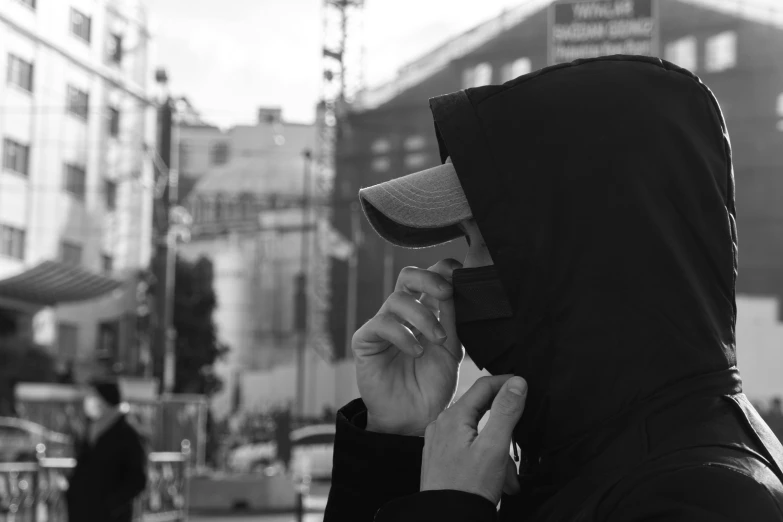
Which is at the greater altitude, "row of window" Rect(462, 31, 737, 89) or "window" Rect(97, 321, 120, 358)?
"row of window" Rect(462, 31, 737, 89)

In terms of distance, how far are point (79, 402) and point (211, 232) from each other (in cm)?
2939

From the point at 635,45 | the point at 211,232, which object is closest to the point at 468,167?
the point at 635,45

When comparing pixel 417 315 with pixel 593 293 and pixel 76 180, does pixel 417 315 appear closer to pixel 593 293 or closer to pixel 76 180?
pixel 593 293

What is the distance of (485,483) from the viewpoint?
130 cm

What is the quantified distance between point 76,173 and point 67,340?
3.65 meters

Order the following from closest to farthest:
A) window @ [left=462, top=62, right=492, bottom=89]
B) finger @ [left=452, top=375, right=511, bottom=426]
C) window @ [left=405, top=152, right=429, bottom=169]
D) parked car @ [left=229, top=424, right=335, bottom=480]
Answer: finger @ [left=452, top=375, right=511, bottom=426], parked car @ [left=229, top=424, right=335, bottom=480], window @ [left=405, top=152, right=429, bottom=169], window @ [left=462, top=62, right=492, bottom=89]

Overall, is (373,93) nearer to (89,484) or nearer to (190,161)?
(190,161)

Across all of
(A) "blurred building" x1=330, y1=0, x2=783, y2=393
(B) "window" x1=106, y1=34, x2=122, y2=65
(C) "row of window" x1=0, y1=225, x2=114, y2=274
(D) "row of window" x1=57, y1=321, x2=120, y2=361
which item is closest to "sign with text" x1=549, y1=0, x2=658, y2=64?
(A) "blurred building" x1=330, y1=0, x2=783, y2=393

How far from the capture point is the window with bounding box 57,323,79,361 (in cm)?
1773

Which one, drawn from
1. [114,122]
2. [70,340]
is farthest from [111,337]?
[114,122]

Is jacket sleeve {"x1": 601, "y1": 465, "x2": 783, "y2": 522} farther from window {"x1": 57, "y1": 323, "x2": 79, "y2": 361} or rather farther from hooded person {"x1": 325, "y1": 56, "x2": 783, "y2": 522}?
window {"x1": 57, "y1": 323, "x2": 79, "y2": 361}

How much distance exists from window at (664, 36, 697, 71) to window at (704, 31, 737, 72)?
0.49m

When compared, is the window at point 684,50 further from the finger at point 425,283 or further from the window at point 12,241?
the finger at point 425,283

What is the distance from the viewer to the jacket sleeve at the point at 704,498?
1.08 meters
